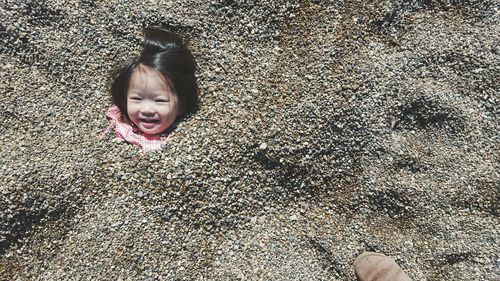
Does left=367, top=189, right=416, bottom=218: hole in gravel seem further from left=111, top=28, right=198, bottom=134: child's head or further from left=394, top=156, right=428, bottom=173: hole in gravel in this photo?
left=111, top=28, right=198, bottom=134: child's head

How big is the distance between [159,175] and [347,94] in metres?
1.31

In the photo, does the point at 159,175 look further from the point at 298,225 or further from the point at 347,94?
the point at 347,94

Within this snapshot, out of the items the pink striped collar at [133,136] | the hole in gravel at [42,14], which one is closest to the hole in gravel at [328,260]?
the pink striped collar at [133,136]

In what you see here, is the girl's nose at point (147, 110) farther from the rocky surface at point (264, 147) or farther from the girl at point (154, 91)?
the rocky surface at point (264, 147)

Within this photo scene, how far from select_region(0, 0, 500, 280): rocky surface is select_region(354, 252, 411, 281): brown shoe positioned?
8 centimetres

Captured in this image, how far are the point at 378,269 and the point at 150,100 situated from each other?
177 centimetres

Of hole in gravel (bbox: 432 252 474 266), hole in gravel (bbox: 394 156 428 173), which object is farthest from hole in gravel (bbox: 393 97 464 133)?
hole in gravel (bbox: 432 252 474 266)

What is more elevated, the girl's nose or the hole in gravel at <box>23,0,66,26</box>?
the hole in gravel at <box>23,0,66,26</box>

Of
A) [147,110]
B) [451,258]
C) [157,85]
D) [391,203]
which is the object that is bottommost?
[451,258]

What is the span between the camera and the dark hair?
2869 millimetres

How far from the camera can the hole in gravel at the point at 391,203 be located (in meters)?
2.85

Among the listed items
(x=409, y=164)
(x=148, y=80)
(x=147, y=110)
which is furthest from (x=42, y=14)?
(x=409, y=164)

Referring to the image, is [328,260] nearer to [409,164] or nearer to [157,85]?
[409,164]

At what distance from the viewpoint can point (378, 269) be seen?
8.98 feet
